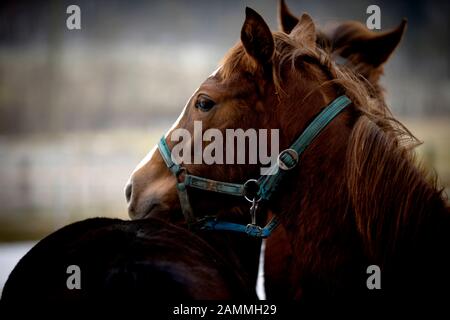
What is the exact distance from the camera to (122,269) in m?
1.52

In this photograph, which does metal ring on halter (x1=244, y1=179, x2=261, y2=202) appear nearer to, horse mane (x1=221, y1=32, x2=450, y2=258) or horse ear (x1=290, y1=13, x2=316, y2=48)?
horse mane (x1=221, y1=32, x2=450, y2=258)

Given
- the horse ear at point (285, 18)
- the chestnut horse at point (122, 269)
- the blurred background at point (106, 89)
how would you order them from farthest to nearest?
the blurred background at point (106, 89) < the horse ear at point (285, 18) < the chestnut horse at point (122, 269)

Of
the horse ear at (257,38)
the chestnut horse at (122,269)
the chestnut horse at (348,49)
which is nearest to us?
the chestnut horse at (122,269)

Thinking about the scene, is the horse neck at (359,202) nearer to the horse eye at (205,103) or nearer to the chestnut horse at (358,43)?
the horse eye at (205,103)

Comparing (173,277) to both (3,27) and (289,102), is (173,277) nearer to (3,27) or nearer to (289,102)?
(289,102)

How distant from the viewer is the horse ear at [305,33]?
2.09 metres

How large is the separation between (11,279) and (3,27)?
169 inches

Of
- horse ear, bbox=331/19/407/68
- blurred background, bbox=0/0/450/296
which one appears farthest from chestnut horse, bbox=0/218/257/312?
blurred background, bbox=0/0/450/296

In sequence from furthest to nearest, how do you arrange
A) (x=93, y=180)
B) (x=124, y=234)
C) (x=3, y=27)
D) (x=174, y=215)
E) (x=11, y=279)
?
(x=93, y=180), (x=3, y=27), (x=174, y=215), (x=11, y=279), (x=124, y=234)

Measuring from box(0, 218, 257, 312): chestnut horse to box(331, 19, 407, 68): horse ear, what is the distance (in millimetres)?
1660

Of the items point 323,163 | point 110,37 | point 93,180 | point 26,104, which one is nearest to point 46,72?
point 26,104

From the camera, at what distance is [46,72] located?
5992mm

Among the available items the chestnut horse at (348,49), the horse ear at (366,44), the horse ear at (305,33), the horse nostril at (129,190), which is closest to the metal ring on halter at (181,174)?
the horse nostril at (129,190)

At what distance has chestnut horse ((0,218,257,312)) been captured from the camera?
148 centimetres
